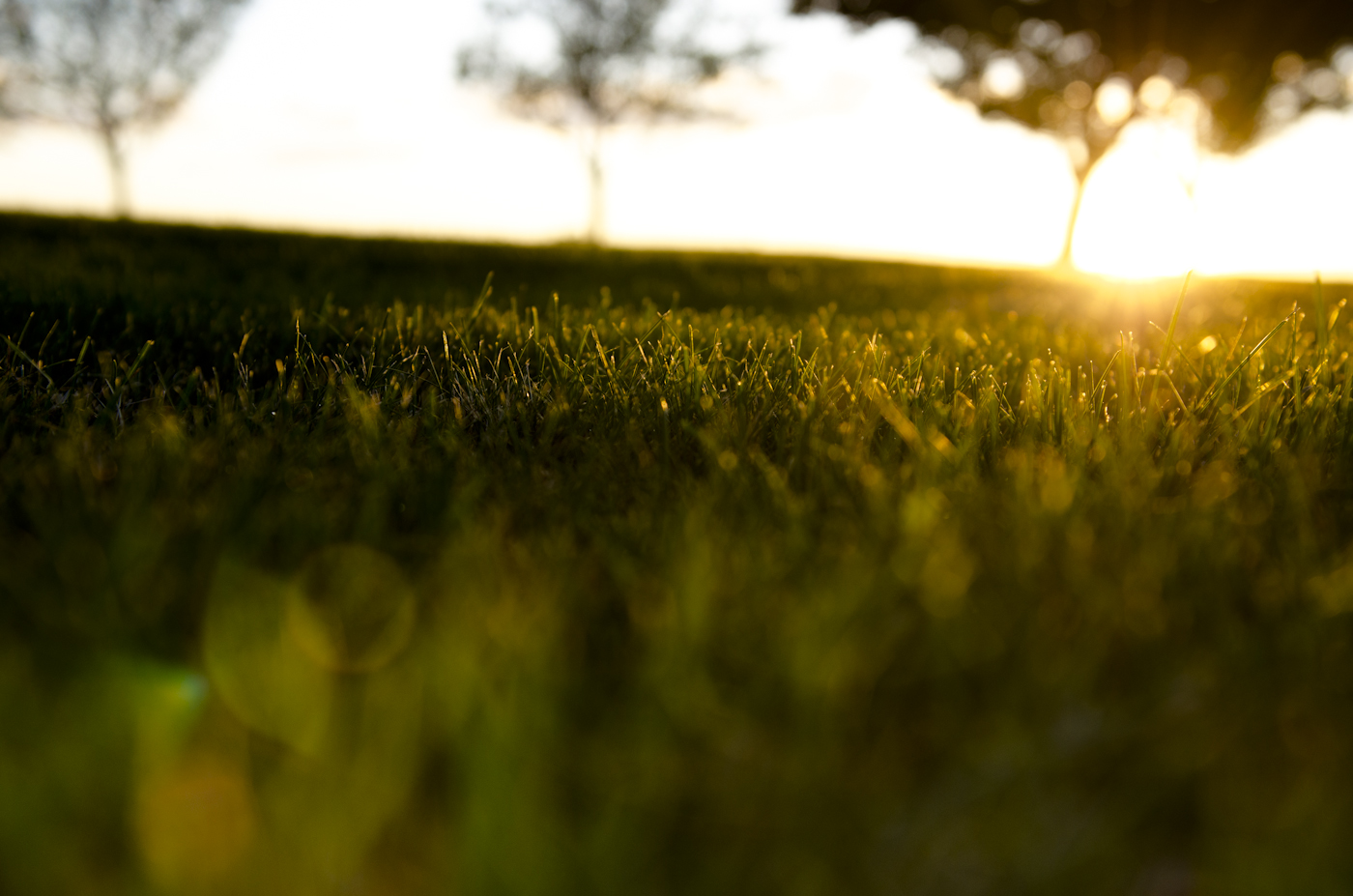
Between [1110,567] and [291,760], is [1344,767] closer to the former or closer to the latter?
[1110,567]

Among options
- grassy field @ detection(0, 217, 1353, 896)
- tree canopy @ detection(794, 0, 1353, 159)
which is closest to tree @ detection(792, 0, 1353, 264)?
tree canopy @ detection(794, 0, 1353, 159)

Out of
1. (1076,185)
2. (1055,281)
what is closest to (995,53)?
(1076,185)

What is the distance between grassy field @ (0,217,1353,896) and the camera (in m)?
0.75

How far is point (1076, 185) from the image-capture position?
27828 millimetres

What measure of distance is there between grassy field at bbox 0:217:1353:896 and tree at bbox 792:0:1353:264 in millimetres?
11981

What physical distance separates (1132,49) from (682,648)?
637 inches

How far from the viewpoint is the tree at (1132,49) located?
474 inches

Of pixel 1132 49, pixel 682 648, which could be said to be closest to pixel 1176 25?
pixel 1132 49

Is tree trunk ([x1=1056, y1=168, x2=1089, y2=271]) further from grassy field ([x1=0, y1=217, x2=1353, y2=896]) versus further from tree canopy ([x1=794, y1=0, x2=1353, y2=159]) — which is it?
grassy field ([x1=0, y1=217, x2=1353, y2=896])

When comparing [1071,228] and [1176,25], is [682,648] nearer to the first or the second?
[1176,25]

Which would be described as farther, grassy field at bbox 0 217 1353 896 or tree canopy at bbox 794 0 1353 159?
tree canopy at bbox 794 0 1353 159

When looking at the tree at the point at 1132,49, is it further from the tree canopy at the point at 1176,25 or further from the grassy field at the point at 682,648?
the grassy field at the point at 682,648

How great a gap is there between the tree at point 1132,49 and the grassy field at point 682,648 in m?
12.0

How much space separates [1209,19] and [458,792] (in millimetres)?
15750
